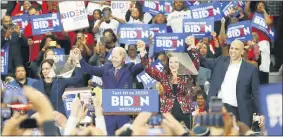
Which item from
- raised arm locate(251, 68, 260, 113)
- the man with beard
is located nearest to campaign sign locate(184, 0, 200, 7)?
the man with beard

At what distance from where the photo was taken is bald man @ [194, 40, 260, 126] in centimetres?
2016

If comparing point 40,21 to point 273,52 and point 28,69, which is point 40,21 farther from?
point 273,52

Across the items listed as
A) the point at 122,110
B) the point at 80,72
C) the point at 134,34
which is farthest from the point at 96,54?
the point at 122,110

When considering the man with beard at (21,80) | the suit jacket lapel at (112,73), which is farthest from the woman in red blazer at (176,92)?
the man with beard at (21,80)

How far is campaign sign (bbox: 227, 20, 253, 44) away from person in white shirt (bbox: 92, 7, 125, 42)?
1.99 metres

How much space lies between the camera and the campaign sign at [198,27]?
23.5 m

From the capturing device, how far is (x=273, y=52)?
82.4 ft

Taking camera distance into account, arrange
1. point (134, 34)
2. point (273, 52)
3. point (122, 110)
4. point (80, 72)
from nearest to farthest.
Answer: point (122, 110)
point (80, 72)
point (134, 34)
point (273, 52)

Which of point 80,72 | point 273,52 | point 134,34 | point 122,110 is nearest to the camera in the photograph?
point 122,110

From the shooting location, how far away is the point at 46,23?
24.5 metres

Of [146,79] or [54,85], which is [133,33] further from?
[54,85]

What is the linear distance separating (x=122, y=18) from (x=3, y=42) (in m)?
2.11

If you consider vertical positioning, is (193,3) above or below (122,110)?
above

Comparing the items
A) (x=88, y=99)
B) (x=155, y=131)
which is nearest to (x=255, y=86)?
(x=88, y=99)
